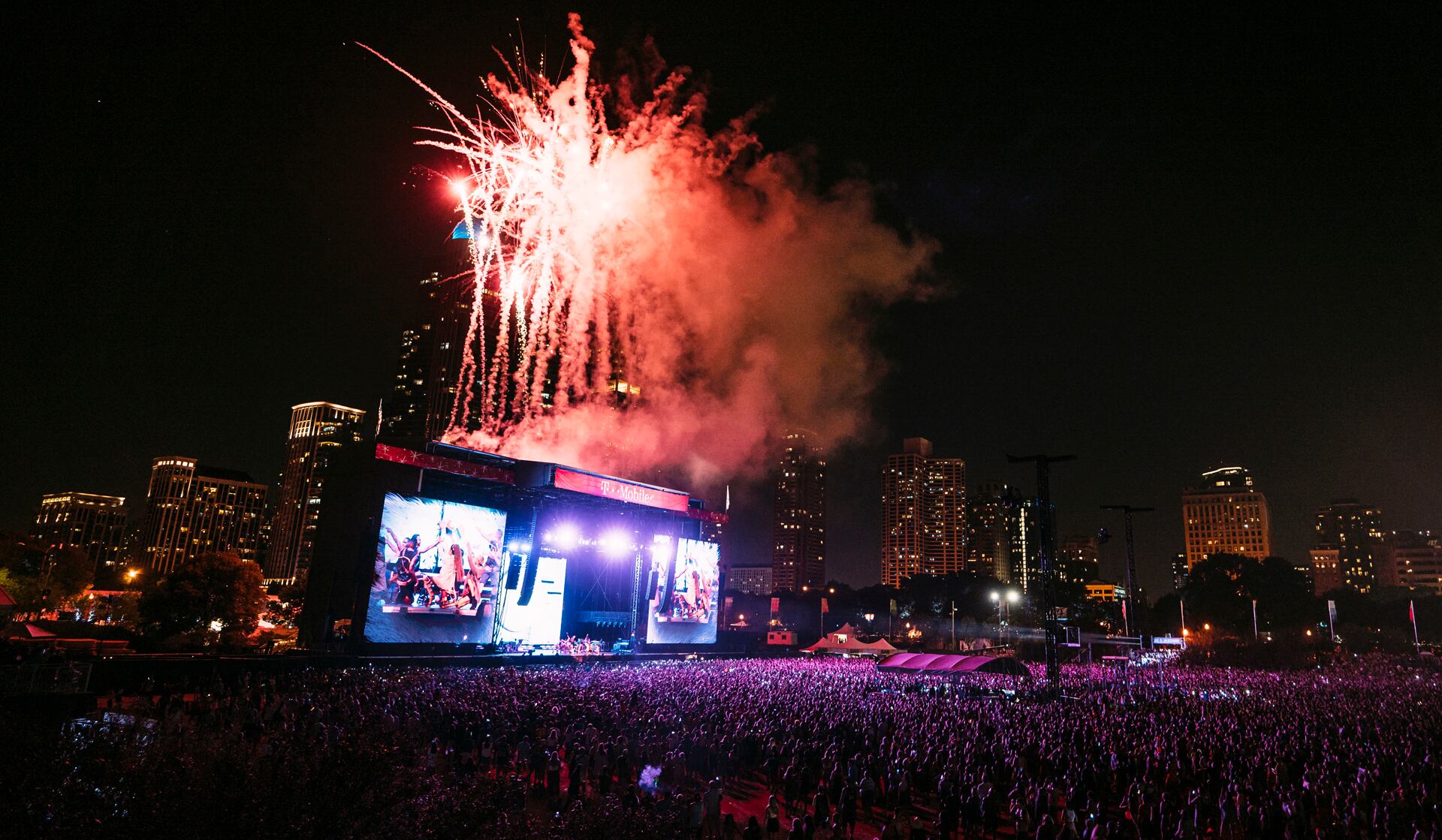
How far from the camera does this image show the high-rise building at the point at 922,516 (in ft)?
586

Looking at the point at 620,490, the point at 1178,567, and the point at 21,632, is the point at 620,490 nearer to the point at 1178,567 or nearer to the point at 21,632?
the point at 21,632

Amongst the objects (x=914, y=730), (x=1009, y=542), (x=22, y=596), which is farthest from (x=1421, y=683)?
(x=1009, y=542)

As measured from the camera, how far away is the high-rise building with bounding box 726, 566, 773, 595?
16438 centimetres

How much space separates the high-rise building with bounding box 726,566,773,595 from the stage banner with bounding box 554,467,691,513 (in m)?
122

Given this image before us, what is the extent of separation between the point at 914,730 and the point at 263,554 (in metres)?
152

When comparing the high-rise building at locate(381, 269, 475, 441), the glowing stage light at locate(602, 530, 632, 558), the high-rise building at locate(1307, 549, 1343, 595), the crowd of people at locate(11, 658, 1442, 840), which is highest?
the high-rise building at locate(381, 269, 475, 441)

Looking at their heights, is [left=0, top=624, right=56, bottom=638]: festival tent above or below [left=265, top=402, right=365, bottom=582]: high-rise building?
below

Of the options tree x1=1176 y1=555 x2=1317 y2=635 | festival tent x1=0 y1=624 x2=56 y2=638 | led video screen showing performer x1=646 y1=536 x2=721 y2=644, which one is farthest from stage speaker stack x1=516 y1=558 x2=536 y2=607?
tree x1=1176 y1=555 x2=1317 y2=635

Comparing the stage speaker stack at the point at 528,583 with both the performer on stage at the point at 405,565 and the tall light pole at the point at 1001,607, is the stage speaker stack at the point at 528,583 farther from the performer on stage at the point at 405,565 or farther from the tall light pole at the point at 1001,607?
the tall light pole at the point at 1001,607

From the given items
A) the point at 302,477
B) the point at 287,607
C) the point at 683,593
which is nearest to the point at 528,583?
the point at 683,593

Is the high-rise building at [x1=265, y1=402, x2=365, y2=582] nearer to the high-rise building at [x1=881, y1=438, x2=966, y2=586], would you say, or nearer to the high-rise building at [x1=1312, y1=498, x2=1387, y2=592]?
the high-rise building at [x1=881, y1=438, x2=966, y2=586]

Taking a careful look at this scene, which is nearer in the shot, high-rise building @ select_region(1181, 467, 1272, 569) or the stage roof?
the stage roof

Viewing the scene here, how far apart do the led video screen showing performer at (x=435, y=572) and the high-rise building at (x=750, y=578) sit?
5196 inches

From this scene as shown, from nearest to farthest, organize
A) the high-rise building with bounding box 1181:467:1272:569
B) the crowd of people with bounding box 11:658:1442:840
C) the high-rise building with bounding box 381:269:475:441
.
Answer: the crowd of people with bounding box 11:658:1442:840 → the high-rise building with bounding box 381:269:475:441 → the high-rise building with bounding box 1181:467:1272:569
